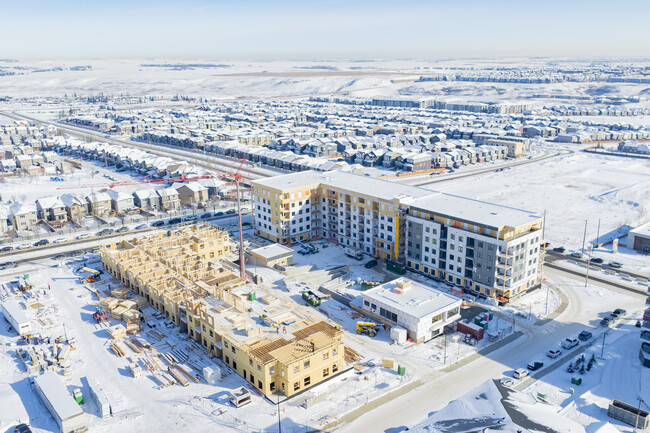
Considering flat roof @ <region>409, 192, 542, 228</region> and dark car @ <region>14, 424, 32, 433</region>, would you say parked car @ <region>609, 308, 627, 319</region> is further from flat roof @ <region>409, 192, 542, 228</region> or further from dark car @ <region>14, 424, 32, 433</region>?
dark car @ <region>14, 424, 32, 433</region>

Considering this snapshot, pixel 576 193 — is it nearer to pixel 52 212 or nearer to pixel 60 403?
pixel 60 403

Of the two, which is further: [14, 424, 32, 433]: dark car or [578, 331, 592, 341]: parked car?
[578, 331, 592, 341]: parked car

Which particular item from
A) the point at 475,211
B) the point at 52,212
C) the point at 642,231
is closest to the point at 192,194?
the point at 52,212

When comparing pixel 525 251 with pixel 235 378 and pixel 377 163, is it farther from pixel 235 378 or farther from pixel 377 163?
pixel 377 163

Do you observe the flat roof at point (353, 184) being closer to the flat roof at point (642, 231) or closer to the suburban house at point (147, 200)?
the suburban house at point (147, 200)

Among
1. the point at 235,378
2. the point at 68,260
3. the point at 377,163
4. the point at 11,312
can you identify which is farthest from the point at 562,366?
the point at 377,163

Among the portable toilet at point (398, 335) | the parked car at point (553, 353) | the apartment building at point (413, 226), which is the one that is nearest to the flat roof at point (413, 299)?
the portable toilet at point (398, 335)

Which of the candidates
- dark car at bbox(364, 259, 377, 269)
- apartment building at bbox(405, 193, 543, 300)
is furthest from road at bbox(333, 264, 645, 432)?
dark car at bbox(364, 259, 377, 269)
